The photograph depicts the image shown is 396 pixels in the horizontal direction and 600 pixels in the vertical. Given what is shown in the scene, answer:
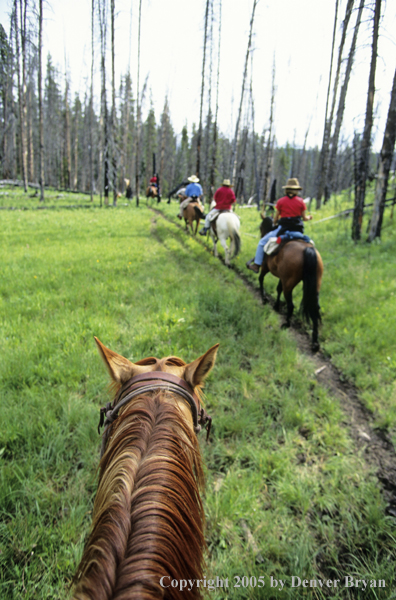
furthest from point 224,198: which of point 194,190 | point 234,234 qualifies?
point 194,190

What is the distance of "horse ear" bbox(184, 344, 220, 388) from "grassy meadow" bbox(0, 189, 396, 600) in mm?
1034

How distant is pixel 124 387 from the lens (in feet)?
4.29

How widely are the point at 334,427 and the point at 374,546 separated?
1.01 meters

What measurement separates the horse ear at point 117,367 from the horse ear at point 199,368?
0.24 meters

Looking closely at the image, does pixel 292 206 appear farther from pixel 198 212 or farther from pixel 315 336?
pixel 198 212

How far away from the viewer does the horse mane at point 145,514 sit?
671 millimetres

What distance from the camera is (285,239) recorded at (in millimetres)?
5109

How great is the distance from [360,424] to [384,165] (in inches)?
299

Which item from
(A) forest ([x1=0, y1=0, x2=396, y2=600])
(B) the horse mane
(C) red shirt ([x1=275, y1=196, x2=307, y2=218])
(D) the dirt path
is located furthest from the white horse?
(B) the horse mane

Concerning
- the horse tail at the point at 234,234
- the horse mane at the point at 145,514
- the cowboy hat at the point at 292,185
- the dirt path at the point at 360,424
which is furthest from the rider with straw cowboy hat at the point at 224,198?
the horse mane at the point at 145,514

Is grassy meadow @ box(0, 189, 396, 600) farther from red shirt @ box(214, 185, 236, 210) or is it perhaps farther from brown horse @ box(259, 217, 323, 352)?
red shirt @ box(214, 185, 236, 210)

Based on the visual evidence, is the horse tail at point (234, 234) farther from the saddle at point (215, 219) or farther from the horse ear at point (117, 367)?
the horse ear at point (117, 367)

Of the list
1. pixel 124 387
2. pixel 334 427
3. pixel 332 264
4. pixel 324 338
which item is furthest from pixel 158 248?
pixel 124 387

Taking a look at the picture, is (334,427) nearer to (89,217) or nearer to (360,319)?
(360,319)
